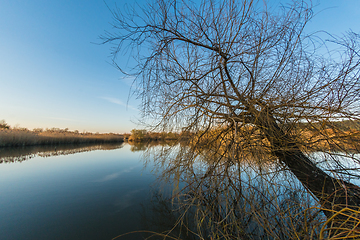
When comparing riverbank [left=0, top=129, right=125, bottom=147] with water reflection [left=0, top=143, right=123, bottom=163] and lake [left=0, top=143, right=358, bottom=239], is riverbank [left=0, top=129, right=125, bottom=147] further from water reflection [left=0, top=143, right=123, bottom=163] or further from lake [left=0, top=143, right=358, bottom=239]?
lake [left=0, top=143, right=358, bottom=239]

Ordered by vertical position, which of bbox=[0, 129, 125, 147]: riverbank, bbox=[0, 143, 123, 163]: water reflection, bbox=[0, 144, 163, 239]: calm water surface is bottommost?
bbox=[0, 144, 163, 239]: calm water surface

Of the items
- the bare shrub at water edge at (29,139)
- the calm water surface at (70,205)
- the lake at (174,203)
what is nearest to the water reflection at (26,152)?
the bare shrub at water edge at (29,139)

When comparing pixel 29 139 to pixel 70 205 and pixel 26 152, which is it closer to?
pixel 26 152

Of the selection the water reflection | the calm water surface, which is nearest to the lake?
the calm water surface

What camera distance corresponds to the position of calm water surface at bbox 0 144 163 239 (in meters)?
1.87

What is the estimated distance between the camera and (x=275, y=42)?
1.67 m

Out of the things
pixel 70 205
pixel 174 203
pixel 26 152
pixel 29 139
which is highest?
pixel 29 139

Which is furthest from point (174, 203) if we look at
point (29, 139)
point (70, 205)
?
point (29, 139)

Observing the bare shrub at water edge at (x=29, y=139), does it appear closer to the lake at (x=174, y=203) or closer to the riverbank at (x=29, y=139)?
the riverbank at (x=29, y=139)

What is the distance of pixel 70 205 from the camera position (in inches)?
97.7

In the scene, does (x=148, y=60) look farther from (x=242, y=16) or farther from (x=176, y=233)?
(x=176, y=233)

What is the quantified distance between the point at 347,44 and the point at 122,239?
10.6 ft

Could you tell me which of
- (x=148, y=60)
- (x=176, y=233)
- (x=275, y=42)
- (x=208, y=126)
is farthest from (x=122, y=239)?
(x=275, y=42)

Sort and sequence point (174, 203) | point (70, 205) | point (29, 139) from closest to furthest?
point (174, 203) < point (70, 205) < point (29, 139)
